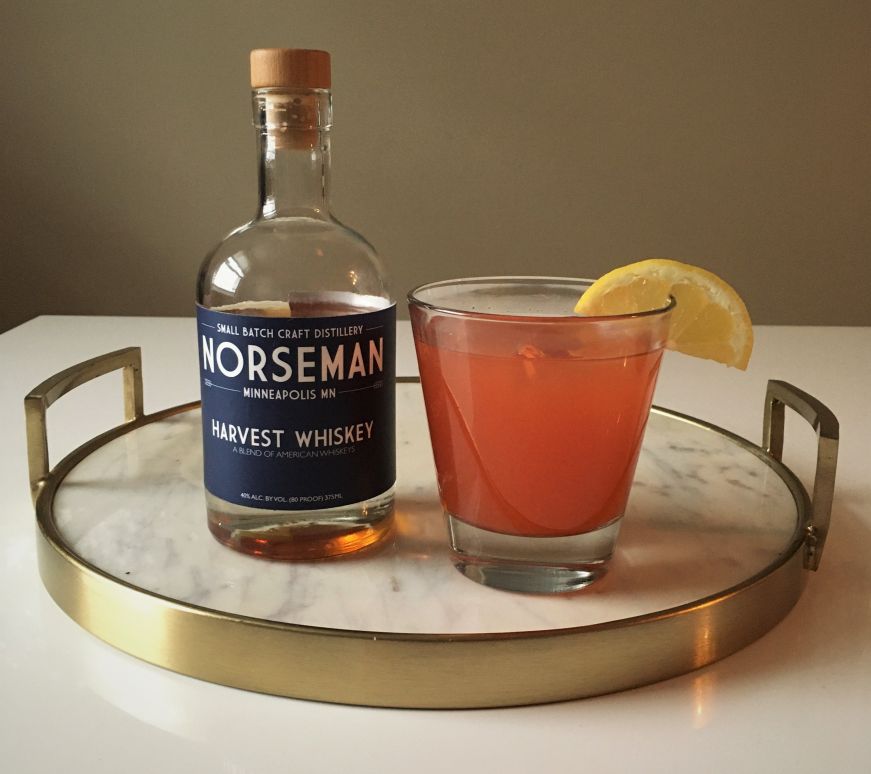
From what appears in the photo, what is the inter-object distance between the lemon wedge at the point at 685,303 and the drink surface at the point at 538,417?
0.14 ft

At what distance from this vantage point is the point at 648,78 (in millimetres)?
2914

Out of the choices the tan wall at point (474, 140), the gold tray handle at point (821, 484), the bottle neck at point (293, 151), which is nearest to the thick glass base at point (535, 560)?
the gold tray handle at point (821, 484)

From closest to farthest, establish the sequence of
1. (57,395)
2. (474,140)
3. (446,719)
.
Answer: (446,719)
(57,395)
(474,140)

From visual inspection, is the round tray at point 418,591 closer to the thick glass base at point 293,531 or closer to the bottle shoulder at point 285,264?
the thick glass base at point 293,531

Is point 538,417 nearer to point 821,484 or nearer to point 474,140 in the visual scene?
point 821,484

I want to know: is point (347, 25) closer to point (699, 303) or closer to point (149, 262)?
point (149, 262)

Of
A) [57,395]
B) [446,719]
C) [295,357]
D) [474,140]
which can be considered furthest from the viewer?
[474,140]

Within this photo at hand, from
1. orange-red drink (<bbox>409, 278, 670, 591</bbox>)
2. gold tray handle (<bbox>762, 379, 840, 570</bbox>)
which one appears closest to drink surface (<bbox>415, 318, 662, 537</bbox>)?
orange-red drink (<bbox>409, 278, 670, 591</bbox>)

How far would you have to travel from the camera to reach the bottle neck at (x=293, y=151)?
24.4 inches

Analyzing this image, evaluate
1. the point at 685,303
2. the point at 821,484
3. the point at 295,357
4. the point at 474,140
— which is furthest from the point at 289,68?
the point at 474,140

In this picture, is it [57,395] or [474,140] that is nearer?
[57,395]

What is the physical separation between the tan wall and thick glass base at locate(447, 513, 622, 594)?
2452 millimetres

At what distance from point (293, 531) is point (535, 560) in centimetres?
16

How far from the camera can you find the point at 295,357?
24.0 inches
